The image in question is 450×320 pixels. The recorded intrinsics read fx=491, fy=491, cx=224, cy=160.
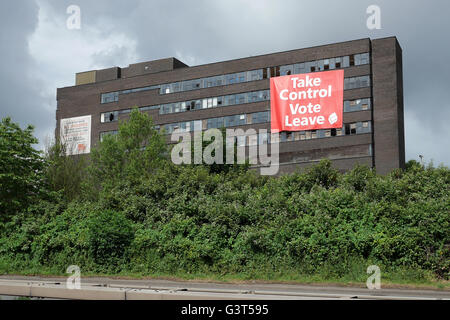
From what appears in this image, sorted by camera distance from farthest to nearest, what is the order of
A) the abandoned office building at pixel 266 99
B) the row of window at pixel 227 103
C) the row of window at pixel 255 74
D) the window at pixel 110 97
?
1. the window at pixel 110 97
2. the row of window at pixel 255 74
3. the row of window at pixel 227 103
4. the abandoned office building at pixel 266 99

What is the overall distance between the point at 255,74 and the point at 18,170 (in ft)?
166

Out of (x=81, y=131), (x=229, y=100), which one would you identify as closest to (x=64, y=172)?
(x=229, y=100)

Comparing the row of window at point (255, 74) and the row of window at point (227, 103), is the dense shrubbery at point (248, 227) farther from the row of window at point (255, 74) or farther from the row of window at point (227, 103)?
the row of window at point (255, 74)

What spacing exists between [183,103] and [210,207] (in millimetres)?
59014

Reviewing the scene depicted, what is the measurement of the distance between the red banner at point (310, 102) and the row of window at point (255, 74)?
1878 mm

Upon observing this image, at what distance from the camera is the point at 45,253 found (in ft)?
80.1

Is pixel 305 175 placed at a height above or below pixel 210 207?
above

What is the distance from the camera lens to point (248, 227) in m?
21.1

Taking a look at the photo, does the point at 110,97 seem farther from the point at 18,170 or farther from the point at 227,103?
the point at 18,170

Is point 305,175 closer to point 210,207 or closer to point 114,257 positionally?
point 210,207

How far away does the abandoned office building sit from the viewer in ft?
221

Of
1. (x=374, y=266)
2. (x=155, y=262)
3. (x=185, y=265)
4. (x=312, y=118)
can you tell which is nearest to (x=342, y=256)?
→ (x=374, y=266)

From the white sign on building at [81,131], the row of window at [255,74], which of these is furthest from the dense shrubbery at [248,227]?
the white sign on building at [81,131]

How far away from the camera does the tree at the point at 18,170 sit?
28906 millimetres
